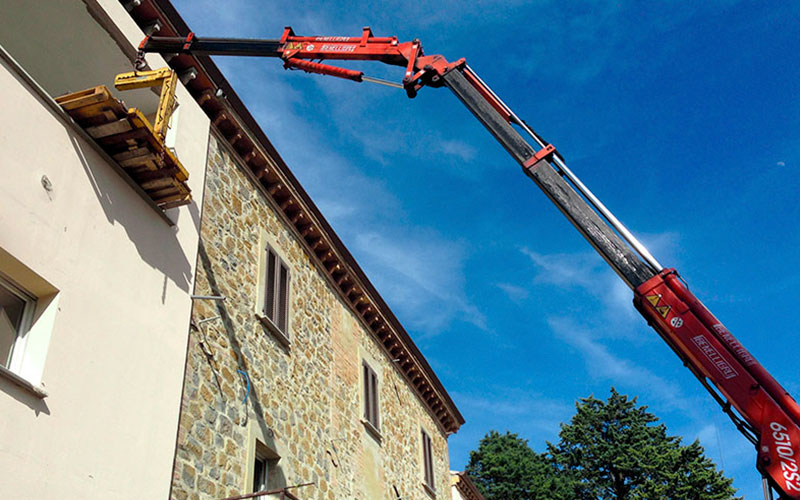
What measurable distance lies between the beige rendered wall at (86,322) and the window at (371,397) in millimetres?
7298

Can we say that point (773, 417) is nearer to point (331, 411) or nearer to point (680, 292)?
point (680, 292)

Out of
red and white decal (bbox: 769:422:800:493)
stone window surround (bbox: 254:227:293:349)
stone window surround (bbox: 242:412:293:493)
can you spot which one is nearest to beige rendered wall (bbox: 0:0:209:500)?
stone window surround (bbox: 242:412:293:493)

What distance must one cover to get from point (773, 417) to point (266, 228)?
359 inches

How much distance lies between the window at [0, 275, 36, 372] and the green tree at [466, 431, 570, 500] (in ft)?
157

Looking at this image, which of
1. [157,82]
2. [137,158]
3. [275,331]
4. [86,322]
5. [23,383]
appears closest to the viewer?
[23,383]

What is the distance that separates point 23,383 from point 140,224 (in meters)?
3.11

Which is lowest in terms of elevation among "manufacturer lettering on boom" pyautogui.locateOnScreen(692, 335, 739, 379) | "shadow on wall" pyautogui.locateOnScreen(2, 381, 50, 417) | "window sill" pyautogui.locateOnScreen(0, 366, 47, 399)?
"shadow on wall" pyautogui.locateOnScreen(2, 381, 50, 417)

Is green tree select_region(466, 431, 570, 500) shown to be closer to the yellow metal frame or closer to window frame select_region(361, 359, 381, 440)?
window frame select_region(361, 359, 381, 440)

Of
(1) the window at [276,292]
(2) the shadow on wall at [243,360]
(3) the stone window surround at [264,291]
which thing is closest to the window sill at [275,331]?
(3) the stone window surround at [264,291]

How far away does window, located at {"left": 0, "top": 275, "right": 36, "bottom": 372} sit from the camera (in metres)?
7.25

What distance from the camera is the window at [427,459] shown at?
19297 millimetres

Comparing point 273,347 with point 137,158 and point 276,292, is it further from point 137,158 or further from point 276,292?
point 137,158

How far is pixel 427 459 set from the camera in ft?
65.0

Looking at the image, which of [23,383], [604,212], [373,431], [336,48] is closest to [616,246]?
[604,212]
